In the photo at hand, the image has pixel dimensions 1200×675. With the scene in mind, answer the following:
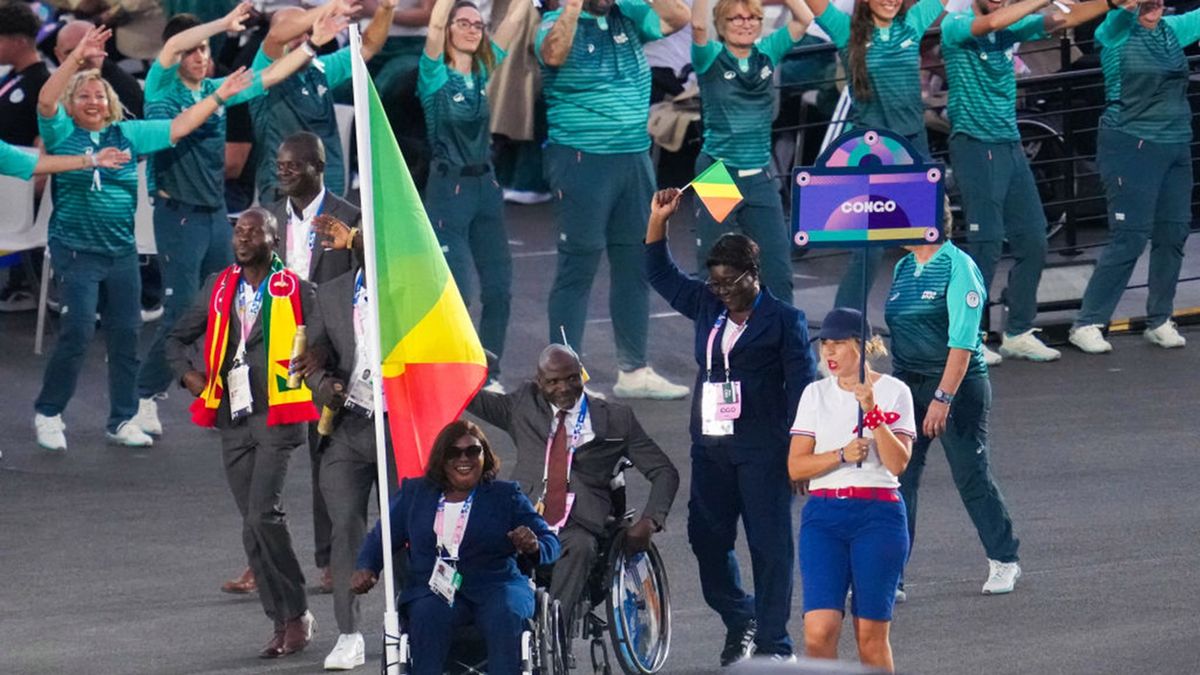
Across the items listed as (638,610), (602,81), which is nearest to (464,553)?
(638,610)

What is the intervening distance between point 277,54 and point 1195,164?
7.19 metres

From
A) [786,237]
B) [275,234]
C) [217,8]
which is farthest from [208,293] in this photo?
[217,8]

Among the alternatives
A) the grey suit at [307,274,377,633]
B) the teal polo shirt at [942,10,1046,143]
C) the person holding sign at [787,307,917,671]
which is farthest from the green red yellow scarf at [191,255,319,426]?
the teal polo shirt at [942,10,1046,143]

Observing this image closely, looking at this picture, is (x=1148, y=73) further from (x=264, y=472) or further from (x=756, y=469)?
(x=264, y=472)

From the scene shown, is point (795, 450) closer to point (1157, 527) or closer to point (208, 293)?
point (208, 293)

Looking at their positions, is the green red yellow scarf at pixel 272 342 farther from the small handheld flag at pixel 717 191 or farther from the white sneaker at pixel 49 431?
the white sneaker at pixel 49 431

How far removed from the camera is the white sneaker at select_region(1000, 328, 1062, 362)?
1555cm

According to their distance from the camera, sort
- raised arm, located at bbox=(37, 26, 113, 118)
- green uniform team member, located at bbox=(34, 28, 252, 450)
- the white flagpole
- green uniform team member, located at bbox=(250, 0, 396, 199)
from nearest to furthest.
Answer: the white flagpole → raised arm, located at bbox=(37, 26, 113, 118) → green uniform team member, located at bbox=(34, 28, 252, 450) → green uniform team member, located at bbox=(250, 0, 396, 199)

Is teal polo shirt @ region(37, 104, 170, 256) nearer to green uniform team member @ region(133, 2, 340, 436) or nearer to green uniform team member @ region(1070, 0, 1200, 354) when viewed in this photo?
green uniform team member @ region(133, 2, 340, 436)

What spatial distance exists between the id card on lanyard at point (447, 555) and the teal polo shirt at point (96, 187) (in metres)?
4.79

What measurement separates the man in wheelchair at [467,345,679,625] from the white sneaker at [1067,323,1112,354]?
6497 millimetres

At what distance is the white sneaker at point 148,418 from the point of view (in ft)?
45.5

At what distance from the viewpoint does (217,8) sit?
16.8m

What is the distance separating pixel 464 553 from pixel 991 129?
6.83 meters
